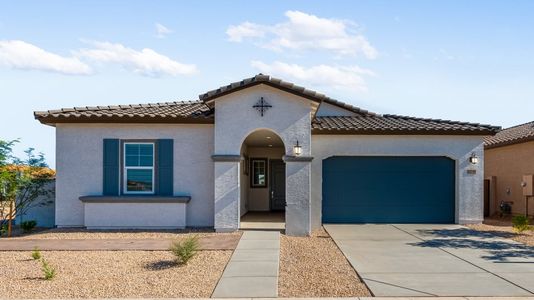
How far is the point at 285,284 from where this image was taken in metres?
8.36

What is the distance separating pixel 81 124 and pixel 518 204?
1690cm

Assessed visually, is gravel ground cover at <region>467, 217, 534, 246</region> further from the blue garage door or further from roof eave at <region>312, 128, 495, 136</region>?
roof eave at <region>312, 128, 495, 136</region>

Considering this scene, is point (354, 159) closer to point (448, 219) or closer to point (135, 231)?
point (448, 219)

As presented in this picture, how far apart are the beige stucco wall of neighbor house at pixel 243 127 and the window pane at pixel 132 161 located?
2588 millimetres

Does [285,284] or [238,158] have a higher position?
[238,158]

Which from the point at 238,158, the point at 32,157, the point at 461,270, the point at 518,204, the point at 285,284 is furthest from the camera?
the point at 518,204

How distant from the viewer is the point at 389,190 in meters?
16.8

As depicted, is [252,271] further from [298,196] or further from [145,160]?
[145,160]

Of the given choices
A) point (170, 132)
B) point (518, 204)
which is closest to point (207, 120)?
point (170, 132)

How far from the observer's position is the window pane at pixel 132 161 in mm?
15180

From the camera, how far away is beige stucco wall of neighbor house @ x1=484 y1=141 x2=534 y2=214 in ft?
65.0

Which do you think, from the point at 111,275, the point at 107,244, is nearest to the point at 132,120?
the point at 107,244

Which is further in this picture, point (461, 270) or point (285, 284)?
point (461, 270)

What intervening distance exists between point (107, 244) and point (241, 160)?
4.76 meters
